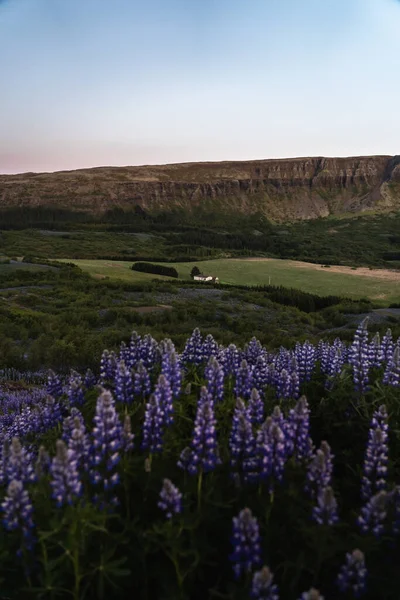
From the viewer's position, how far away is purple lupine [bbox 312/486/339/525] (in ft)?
10.5

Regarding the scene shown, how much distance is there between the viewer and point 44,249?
9394 centimetres

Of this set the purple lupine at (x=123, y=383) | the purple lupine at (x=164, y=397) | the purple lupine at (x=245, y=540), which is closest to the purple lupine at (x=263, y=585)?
the purple lupine at (x=245, y=540)

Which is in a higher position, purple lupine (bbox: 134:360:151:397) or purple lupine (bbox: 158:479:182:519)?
purple lupine (bbox: 134:360:151:397)

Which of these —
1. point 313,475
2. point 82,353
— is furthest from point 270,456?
point 82,353

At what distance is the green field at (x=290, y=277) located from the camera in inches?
2034

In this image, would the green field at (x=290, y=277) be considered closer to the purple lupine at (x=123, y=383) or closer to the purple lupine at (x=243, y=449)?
the purple lupine at (x=123, y=383)

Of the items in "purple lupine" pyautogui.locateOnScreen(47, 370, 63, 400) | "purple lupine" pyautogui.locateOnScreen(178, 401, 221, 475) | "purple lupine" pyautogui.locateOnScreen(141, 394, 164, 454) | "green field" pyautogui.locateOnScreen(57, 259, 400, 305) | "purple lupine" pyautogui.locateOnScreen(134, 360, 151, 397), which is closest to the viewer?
"purple lupine" pyautogui.locateOnScreen(178, 401, 221, 475)

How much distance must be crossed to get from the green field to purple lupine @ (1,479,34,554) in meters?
47.0

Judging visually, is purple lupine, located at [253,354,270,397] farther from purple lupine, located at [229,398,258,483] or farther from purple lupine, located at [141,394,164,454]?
purple lupine, located at [141,394,164,454]

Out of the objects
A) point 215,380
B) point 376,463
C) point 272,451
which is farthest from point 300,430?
point 215,380

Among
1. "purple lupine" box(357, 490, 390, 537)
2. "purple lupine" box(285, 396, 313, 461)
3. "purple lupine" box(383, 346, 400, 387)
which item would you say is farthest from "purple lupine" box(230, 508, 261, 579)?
"purple lupine" box(383, 346, 400, 387)

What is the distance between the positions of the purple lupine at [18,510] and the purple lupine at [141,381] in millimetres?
1853

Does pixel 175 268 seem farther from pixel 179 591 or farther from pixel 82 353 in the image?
pixel 179 591

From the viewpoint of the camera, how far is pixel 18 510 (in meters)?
3.27
